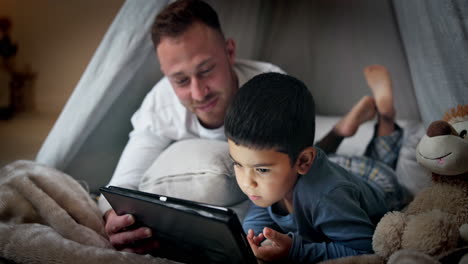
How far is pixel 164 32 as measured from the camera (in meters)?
0.97

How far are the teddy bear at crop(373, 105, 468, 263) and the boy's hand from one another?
16cm

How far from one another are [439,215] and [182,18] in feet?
2.24

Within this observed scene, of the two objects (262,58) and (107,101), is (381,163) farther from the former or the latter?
(107,101)

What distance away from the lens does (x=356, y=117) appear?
40.8 inches

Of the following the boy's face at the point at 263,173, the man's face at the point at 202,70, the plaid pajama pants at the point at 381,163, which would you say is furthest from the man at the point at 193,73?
the plaid pajama pants at the point at 381,163

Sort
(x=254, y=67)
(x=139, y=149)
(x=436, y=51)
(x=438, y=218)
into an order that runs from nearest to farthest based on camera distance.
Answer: (x=438, y=218)
(x=436, y=51)
(x=254, y=67)
(x=139, y=149)

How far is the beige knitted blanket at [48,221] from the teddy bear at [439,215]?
45cm

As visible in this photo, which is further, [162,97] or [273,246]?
[162,97]

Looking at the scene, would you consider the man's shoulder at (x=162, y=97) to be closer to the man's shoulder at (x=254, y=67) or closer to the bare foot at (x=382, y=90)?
the man's shoulder at (x=254, y=67)

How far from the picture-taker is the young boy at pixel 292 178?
0.73m

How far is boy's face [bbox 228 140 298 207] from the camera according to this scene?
2.42ft

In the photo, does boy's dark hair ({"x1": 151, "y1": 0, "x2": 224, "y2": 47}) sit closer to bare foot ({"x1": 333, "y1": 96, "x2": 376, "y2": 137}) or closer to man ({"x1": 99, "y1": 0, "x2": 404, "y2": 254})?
man ({"x1": 99, "y1": 0, "x2": 404, "y2": 254})

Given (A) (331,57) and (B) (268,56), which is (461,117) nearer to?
(A) (331,57)

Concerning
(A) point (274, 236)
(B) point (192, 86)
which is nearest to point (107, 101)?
(B) point (192, 86)
